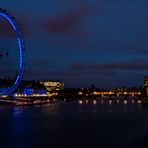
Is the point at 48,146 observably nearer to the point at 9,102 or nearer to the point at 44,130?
the point at 44,130

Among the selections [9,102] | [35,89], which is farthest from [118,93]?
[9,102]

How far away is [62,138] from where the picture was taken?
40.8m

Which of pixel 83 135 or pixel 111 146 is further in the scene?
pixel 83 135

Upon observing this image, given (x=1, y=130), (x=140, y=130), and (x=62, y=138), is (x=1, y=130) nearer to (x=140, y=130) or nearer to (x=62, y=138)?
(x=62, y=138)

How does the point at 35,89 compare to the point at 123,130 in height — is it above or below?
above

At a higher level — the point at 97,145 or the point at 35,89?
the point at 35,89

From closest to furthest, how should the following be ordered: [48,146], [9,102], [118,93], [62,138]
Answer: [48,146]
[62,138]
[9,102]
[118,93]

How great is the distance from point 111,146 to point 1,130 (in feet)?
51.5

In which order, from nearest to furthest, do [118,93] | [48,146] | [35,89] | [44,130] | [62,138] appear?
1. [48,146]
2. [62,138]
3. [44,130]
4. [35,89]
5. [118,93]

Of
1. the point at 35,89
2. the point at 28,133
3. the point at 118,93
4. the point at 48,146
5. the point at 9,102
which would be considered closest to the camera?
the point at 48,146

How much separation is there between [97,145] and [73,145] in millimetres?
2095

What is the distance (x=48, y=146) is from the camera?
3600 centimetres

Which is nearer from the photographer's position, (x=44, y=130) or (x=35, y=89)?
(x=44, y=130)

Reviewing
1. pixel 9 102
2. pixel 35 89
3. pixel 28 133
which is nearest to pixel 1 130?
pixel 28 133
